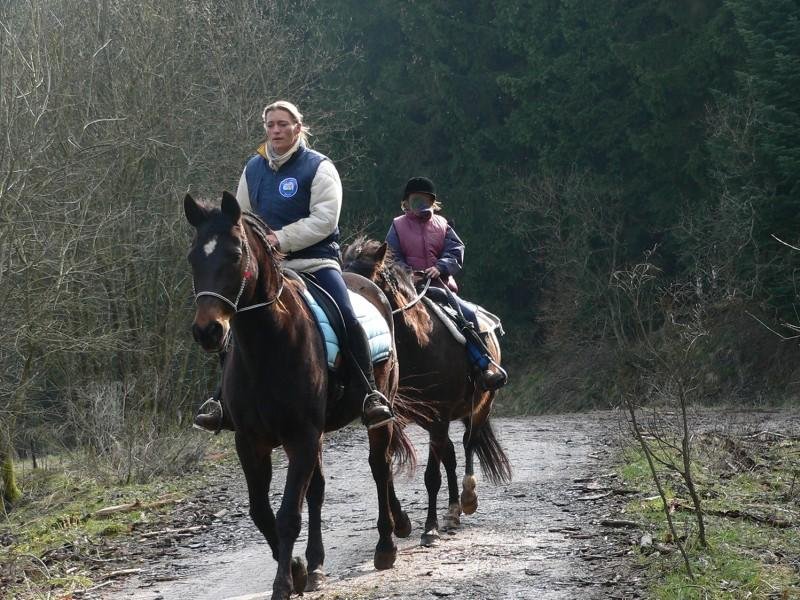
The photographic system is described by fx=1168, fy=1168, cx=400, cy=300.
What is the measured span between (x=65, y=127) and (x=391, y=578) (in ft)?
42.1

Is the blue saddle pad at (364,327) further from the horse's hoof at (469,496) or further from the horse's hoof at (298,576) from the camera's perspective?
the horse's hoof at (469,496)

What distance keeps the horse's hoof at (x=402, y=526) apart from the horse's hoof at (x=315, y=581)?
1.76m

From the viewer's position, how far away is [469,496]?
388 inches

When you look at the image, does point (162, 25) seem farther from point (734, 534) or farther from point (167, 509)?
point (734, 534)

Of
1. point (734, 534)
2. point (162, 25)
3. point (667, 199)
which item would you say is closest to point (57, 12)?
point (162, 25)

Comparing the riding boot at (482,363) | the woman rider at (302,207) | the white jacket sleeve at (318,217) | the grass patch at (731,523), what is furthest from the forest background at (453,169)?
the white jacket sleeve at (318,217)

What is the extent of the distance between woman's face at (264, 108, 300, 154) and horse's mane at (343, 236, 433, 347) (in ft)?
5.60

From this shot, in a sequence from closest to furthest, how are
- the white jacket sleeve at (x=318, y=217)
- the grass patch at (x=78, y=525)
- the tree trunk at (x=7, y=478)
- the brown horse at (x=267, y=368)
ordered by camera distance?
the brown horse at (x=267, y=368), the white jacket sleeve at (x=318, y=217), the grass patch at (x=78, y=525), the tree trunk at (x=7, y=478)

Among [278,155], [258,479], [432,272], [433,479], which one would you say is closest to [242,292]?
[258,479]

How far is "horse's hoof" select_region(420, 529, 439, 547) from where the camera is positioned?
8.95 meters

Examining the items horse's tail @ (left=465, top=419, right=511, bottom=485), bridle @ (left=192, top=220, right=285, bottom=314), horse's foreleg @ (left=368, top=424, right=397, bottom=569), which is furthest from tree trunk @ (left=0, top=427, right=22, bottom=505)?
bridle @ (left=192, top=220, right=285, bottom=314)

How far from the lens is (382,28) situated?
3853 centimetres

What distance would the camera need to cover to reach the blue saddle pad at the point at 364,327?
7637 mm

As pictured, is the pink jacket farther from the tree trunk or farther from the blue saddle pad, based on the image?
the tree trunk
